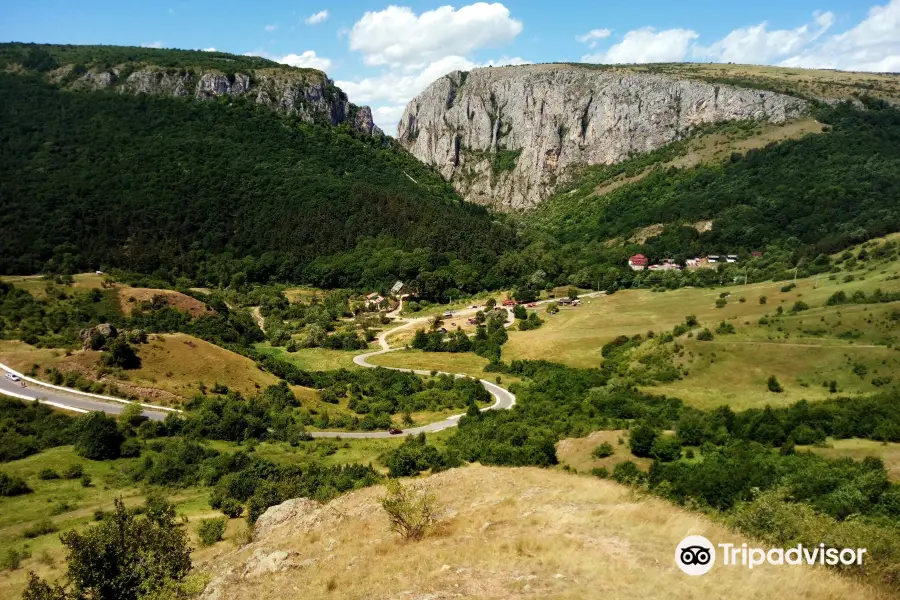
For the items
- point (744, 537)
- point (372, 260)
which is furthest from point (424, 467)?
point (372, 260)

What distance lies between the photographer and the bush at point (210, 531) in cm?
2553

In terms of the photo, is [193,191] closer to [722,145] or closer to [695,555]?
[695,555]

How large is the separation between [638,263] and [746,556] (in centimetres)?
12188

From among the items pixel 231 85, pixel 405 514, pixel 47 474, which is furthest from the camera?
pixel 231 85

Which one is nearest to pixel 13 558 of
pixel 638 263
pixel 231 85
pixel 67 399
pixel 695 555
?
pixel 67 399

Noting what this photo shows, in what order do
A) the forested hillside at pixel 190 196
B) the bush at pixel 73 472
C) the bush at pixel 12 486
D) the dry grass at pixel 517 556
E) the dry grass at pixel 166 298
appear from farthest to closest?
the forested hillside at pixel 190 196 < the dry grass at pixel 166 298 < the bush at pixel 73 472 < the bush at pixel 12 486 < the dry grass at pixel 517 556

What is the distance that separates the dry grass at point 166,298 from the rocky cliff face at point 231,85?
371ft

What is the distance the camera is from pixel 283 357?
80438 millimetres

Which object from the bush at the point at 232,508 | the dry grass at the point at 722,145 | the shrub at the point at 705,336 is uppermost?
the dry grass at the point at 722,145

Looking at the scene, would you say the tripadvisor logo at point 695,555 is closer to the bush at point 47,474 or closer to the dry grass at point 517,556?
the dry grass at point 517,556

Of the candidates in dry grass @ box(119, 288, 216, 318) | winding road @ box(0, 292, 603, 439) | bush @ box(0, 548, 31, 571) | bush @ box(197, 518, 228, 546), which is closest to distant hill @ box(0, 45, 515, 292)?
dry grass @ box(119, 288, 216, 318)

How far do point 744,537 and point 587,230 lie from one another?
524ft

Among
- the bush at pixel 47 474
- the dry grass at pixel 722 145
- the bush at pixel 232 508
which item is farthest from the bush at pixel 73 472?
the dry grass at pixel 722 145

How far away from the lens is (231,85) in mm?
177500
